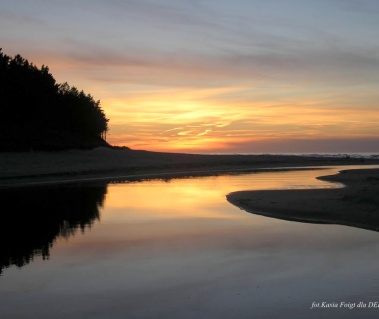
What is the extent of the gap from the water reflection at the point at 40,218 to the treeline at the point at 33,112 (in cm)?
3587

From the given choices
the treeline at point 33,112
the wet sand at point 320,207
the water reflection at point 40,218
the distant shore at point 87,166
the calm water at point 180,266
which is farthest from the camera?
the treeline at point 33,112

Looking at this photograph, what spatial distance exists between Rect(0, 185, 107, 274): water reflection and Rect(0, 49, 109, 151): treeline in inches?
1412

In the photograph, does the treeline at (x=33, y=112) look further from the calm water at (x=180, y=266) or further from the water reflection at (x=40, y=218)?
the calm water at (x=180, y=266)

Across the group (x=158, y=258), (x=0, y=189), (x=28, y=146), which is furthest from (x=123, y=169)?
(x=158, y=258)

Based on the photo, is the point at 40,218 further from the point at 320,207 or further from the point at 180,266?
the point at 320,207

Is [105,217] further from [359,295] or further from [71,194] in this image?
[359,295]

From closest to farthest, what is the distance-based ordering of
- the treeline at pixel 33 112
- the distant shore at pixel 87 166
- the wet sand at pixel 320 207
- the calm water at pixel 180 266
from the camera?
1. the calm water at pixel 180 266
2. the wet sand at pixel 320 207
3. the distant shore at pixel 87 166
4. the treeline at pixel 33 112

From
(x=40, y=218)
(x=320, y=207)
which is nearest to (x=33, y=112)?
(x=40, y=218)

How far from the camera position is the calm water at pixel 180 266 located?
9219 mm

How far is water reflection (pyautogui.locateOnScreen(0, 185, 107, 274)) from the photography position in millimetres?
14052

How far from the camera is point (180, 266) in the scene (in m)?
12.1

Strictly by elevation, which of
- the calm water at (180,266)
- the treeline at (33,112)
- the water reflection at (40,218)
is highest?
the treeline at (33,112)

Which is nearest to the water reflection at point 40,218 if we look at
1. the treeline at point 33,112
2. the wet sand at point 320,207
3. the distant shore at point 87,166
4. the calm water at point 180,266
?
the calm water at point 180,266

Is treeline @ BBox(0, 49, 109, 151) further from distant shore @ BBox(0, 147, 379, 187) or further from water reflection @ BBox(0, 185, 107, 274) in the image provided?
water reflection @ BBox(0, 185, 107, 274)
